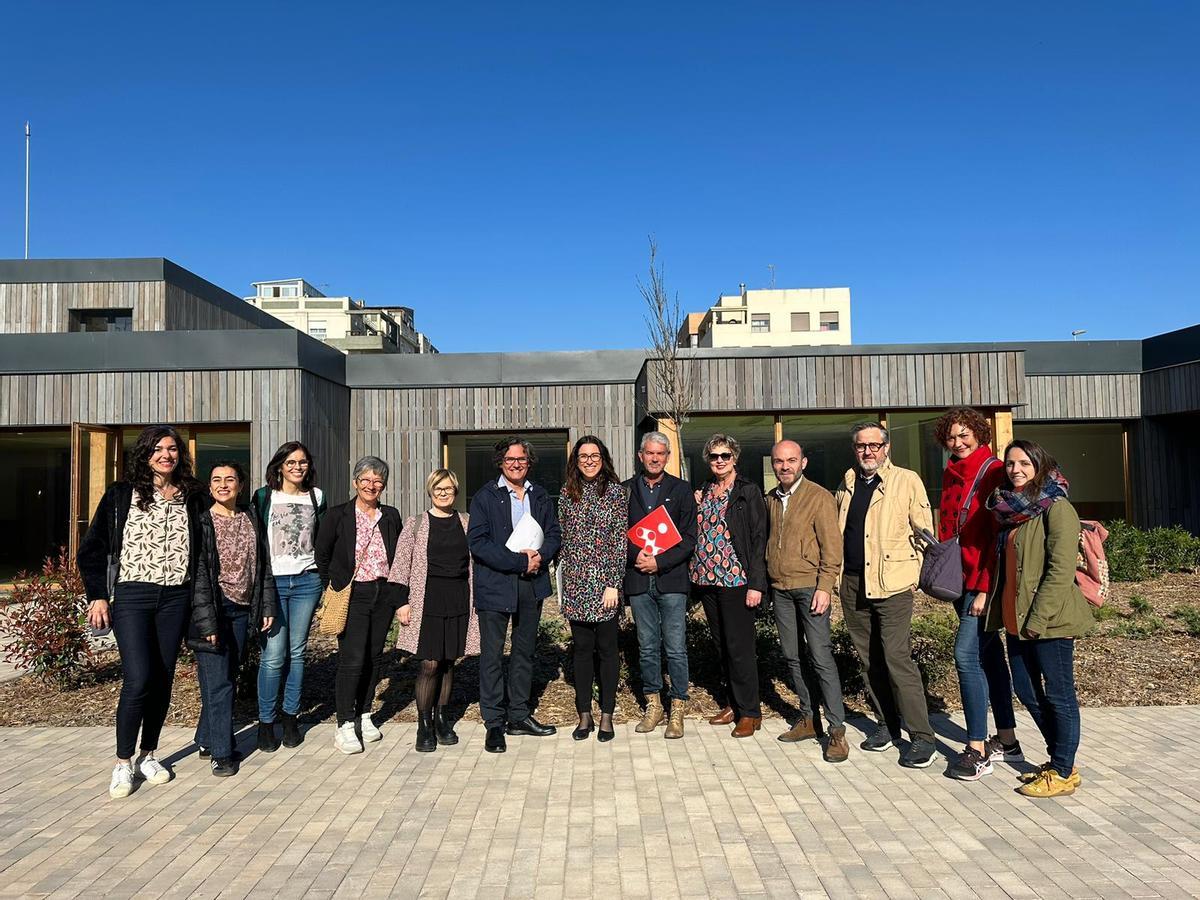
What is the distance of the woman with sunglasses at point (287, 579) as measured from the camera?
16.3ft

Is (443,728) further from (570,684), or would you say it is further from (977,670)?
(977,670)

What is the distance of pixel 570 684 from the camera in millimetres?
6441

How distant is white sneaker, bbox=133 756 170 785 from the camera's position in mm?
4441

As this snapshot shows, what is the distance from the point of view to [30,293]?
15.8 metres

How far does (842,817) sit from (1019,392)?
10.5 metres

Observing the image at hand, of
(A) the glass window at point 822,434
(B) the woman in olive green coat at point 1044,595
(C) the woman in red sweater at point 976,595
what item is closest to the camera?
(B) the woman in olive green coat at point 1044,595

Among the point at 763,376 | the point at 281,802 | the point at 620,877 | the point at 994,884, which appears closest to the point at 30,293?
the point at 763,376

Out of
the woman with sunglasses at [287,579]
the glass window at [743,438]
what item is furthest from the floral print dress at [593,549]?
the glass window at [743,438]

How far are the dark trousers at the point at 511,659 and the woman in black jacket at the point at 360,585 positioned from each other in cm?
56

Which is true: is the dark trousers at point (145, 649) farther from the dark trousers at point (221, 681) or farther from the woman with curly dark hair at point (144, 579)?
the dark trousers at point (221, 681)

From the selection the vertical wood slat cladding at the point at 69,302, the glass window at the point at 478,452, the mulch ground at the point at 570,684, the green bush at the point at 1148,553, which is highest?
the vertical wood slat cladding at the point at 69,302

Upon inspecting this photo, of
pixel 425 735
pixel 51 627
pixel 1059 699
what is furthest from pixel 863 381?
pixel 51 627

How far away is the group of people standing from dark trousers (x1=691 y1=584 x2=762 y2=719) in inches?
0.5

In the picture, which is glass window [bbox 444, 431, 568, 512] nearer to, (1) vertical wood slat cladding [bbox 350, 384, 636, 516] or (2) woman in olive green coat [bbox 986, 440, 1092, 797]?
(1) vertical wood slat cladding [bbox 350, 384, 636, 516]
